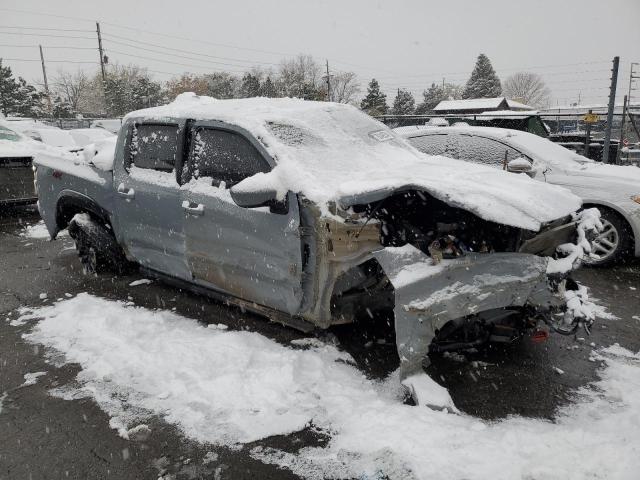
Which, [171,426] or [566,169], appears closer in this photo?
[171,426]

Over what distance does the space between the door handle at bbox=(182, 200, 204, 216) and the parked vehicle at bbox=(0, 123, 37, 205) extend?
6.08 meters

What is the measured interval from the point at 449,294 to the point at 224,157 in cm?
211

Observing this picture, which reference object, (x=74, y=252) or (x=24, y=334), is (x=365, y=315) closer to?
(x=24, y=334)

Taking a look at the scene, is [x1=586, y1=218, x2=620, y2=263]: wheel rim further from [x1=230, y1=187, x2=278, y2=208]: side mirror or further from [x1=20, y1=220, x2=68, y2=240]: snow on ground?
[x1=20, y1=220, x2=68, y2=240]: snow on ground

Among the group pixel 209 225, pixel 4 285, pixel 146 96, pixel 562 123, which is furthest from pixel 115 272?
pixel 146 96

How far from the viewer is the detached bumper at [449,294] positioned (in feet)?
9.59

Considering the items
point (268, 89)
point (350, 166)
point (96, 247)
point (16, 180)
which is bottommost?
point (96, 247)

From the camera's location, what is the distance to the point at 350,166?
3.96 meters

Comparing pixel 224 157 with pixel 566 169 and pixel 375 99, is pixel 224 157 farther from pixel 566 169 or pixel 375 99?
pixel 375 99

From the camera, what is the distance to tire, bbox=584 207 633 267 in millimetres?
5766

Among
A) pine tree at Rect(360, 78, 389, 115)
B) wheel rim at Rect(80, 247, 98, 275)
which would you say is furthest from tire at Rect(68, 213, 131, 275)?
pine tree at Rect(360, 78, 389, 115)

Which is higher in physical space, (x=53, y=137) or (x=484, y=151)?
(x=484, y=151)

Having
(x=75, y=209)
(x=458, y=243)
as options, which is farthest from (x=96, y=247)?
(x=458, y=243)

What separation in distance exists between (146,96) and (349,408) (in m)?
50.8
